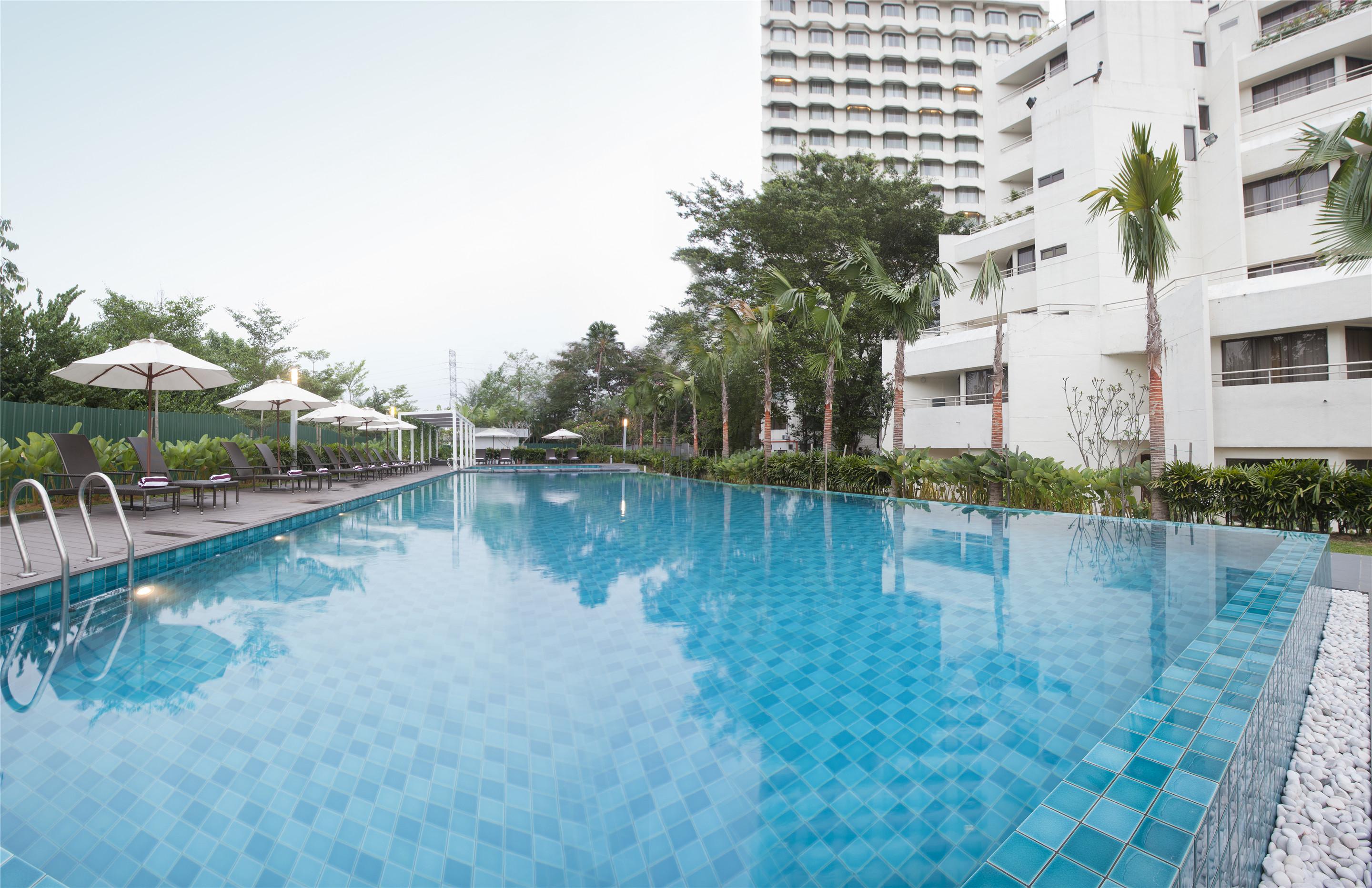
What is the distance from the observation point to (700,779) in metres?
2.41

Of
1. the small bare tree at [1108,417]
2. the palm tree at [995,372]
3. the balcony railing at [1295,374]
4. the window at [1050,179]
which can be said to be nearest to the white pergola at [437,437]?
the palm tree at [995,372]

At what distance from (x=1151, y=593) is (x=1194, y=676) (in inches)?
129

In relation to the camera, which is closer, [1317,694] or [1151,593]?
[1317,694]

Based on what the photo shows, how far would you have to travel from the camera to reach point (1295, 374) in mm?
13102

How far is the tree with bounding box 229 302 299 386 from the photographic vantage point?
28.1 m

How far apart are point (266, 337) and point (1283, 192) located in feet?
131

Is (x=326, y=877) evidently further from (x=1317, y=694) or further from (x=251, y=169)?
(x=251, y=169)

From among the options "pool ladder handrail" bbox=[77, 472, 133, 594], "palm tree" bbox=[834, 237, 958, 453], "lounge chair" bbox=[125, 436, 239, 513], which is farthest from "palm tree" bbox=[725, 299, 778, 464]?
"pool ladder handrail" bbox=[77, 472, 133, 594]

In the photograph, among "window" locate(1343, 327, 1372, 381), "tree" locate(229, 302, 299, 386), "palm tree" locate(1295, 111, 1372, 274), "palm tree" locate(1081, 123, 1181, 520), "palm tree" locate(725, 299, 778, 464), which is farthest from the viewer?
"tree" locate(229, 302, 299, 386)

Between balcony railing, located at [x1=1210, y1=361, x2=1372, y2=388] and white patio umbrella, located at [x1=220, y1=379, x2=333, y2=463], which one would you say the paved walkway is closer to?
white patio umbrella, located at [x1=220, y1=379, x2=333, y2=463]

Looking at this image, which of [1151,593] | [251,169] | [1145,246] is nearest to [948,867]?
[1151,593]

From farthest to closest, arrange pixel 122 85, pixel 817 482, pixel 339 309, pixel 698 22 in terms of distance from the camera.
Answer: pixel 339 309 < pixel 698 22 < pixel 817 482 < pixel 122 85

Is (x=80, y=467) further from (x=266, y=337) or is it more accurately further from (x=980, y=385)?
(x=266, y=337)

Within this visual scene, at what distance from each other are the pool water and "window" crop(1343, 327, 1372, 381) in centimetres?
1083
